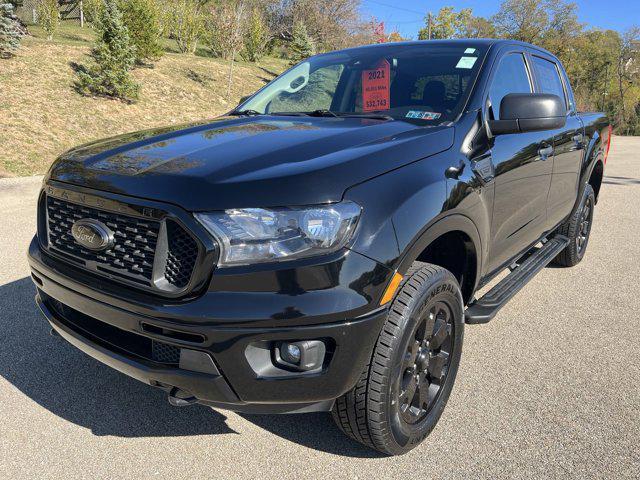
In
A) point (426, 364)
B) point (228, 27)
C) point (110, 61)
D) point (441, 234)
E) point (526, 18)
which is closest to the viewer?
point (441, 234)

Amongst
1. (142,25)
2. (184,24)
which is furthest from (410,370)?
(184,24)

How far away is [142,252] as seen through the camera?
74.0 inches

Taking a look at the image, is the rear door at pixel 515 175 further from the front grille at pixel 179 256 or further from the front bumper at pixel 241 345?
the front grille at pixel 179 256

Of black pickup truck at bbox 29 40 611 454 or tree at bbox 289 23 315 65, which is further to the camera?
tree at bbox 289 23 315 65

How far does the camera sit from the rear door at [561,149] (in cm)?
375

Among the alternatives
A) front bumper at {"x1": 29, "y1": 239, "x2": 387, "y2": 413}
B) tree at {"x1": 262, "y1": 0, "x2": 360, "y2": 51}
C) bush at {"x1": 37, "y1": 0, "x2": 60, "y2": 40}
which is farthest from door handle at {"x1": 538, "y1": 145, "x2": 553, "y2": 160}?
tree at {"x1": 262, "y1": 0, "x2": 360, "y2": 51}

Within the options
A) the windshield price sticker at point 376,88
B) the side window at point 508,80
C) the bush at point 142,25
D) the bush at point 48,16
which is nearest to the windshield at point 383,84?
the windshield price sticker at point 376,88

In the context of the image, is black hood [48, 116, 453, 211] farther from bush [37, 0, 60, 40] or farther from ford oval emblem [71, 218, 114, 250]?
bush [37, 0, 60, 40]

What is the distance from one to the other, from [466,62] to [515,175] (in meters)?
0.70

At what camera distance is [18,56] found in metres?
15.0

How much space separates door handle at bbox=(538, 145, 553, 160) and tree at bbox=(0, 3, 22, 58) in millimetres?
15471

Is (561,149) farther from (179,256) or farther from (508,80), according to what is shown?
(179,256)

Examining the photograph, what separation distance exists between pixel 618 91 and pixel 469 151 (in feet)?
169

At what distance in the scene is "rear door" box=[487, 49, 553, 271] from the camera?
2826mm
